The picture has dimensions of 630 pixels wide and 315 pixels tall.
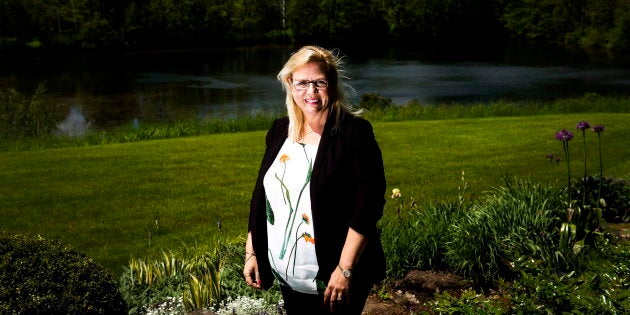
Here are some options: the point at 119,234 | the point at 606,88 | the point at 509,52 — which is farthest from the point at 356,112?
the point at 509,52

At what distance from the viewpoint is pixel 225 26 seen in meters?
78.6

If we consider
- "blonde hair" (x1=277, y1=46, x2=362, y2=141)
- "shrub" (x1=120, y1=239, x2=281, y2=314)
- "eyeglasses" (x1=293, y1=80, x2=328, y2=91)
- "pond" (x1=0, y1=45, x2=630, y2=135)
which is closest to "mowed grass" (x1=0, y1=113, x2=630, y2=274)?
"shrub" (x1=120, y1=239, x2=281, y2=314)

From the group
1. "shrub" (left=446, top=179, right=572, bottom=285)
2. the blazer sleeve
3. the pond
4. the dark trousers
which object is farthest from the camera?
the pond

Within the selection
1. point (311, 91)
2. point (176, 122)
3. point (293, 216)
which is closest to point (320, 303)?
point (293, 216)

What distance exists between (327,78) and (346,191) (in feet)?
1.73

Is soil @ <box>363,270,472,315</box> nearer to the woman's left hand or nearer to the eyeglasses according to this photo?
the woman's left hand

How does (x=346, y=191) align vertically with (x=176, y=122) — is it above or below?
above

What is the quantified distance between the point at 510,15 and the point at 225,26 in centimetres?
3948

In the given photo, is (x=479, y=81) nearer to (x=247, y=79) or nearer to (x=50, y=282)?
(x=247, y=79)

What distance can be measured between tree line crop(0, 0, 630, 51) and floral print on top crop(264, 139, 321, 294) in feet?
214

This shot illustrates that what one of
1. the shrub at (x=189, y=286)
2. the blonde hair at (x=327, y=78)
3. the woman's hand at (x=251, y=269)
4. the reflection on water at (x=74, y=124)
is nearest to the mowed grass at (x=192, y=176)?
the shrub at (x=189, y=286)

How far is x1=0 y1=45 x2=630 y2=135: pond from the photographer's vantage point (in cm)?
3317

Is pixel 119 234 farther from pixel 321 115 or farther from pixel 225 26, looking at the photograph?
pixel 225 26

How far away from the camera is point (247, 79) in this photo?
1732 inches
